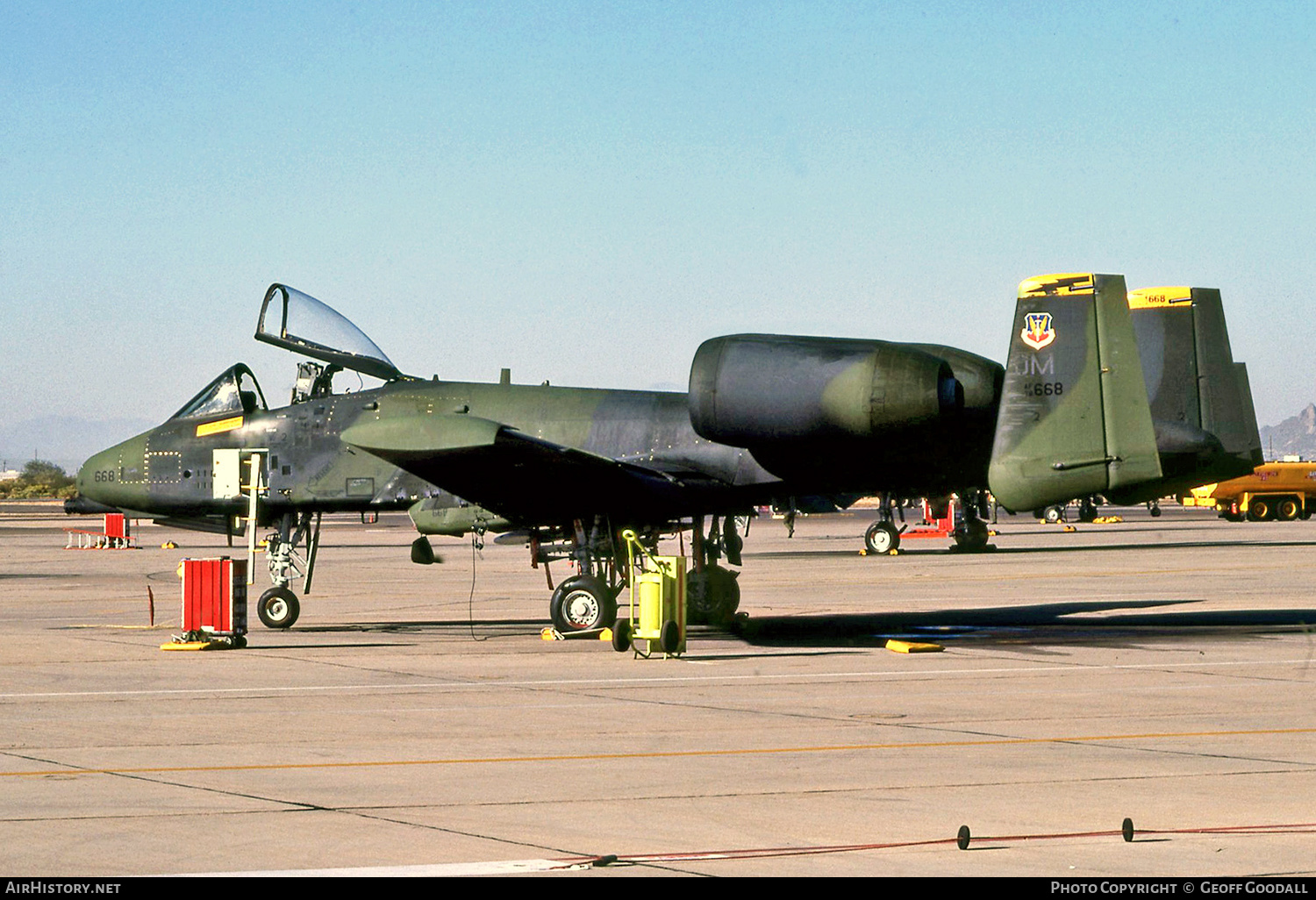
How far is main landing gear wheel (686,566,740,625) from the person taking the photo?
20734 millimetres

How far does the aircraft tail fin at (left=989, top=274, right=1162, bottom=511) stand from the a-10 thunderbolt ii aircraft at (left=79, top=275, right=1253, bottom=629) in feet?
0.06

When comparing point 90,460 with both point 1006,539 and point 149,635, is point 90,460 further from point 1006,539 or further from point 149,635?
point 1006,539

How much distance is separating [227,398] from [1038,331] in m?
11.1

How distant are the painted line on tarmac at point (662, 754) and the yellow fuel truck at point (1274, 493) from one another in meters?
56.6

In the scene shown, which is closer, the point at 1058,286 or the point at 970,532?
the point at 1058,286

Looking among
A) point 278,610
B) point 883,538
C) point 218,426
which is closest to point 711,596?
point 278,610

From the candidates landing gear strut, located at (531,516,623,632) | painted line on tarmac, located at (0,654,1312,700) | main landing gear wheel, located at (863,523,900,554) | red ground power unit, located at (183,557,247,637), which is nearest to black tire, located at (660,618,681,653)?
painted line on tarmac, located at (0,654,1312,700)

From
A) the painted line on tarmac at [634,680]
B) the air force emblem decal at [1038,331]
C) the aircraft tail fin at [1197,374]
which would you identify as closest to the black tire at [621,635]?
the painted line on tarmac at [634,680]

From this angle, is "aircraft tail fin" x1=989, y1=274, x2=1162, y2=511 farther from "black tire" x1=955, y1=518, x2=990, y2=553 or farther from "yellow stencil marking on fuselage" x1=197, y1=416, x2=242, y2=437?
"black tire" x1=955, y1=518, x2=990, y2=553

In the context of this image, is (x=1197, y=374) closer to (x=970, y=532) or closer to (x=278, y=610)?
(x=278, y=610)

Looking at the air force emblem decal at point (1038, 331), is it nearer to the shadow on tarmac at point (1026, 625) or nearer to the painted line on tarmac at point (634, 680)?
the shadow on tarmac at point (1026, 625)

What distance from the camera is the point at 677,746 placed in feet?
34.9

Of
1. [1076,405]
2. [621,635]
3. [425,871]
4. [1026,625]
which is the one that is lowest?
[425,871]

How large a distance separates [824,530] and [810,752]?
5745 cm
